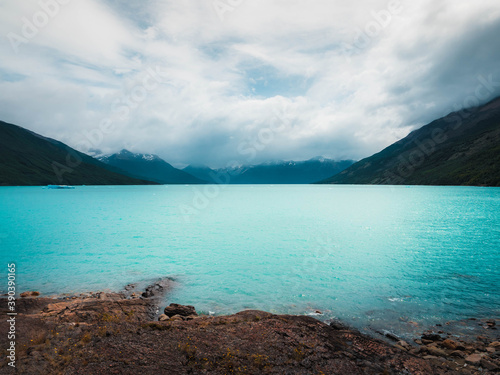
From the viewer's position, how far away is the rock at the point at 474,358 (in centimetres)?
1303

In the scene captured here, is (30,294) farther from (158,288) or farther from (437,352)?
(437,352)

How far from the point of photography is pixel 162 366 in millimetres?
11859

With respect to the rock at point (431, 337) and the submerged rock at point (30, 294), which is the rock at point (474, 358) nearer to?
the rock at point (431, 337)

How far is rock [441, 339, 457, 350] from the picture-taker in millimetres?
14710

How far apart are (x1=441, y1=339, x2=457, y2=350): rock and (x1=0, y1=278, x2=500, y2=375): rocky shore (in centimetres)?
5

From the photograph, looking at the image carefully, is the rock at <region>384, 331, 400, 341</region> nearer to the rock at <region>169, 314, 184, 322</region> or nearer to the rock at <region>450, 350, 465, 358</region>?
the rock at <region>450, 350, 465, 358</region>

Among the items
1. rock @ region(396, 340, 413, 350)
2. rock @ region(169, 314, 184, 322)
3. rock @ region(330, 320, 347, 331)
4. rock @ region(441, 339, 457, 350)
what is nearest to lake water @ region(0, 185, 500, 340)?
rock @ region(330, 320, 347, 331)

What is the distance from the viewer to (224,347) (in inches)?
534

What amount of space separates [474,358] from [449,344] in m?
1.53

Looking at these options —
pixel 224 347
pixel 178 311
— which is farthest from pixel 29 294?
pixel 224 347

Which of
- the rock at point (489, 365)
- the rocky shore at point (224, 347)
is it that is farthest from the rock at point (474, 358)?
the rock at point (489, 365)

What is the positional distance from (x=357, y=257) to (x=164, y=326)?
102ft

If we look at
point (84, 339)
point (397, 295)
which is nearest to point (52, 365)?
point (84, 339)

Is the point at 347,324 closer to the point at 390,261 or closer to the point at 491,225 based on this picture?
the point at 390,261
